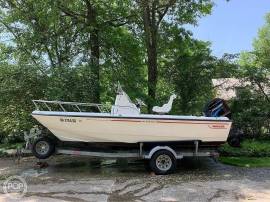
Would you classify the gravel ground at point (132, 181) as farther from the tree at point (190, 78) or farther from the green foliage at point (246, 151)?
the tree at point (190, 78)

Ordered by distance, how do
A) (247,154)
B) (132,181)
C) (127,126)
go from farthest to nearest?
1. (247,154)
2. (127,126)
3. (132,181)

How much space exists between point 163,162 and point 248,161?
2.79 meters

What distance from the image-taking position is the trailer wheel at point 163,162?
10461 mm

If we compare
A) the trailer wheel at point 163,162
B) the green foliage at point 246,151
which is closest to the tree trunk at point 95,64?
the trailer wheel at point 163,162

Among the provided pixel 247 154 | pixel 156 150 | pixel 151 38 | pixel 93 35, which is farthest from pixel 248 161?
pixel 93 35

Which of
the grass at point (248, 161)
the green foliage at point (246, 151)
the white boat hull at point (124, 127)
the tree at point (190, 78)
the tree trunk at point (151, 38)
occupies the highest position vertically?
the tree trunk at point (151, 38)

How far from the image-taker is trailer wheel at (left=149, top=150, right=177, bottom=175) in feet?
34.3

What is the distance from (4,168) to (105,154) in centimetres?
265

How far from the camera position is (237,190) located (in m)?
8.83

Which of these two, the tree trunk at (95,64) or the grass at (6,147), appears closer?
the tree trunk at (95,64)

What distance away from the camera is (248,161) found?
39.8ft

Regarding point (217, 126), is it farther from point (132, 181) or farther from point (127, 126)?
point (132, 181)

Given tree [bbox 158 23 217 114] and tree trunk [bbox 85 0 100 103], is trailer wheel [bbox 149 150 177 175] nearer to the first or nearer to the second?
tree [bbox 158 23 217 114]

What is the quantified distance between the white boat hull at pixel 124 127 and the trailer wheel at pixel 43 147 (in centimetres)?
41
